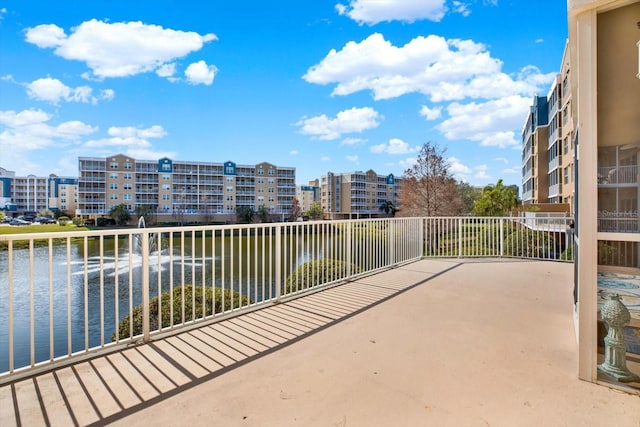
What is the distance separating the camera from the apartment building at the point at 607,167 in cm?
196

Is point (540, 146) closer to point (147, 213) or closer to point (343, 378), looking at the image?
point (343, 378)

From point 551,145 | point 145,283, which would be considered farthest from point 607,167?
point 551,145

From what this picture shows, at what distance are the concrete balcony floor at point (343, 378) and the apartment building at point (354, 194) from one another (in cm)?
6638

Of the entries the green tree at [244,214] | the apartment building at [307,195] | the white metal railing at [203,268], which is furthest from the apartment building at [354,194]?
the white metal railing at [203,268]

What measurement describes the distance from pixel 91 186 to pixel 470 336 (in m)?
63.5

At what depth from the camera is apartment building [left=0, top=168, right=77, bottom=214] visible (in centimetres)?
7662

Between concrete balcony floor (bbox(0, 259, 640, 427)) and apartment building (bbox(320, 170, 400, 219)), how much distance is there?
66.4 m

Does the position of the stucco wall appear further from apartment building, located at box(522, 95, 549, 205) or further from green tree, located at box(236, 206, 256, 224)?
green tree, located at box(236, 206, 256, 224)

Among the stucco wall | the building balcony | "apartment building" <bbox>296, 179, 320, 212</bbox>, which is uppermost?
"apartment building" <bbox>296, 179, 320, 212</bbox>

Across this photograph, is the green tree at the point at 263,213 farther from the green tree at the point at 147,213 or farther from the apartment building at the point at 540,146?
the apartment building at the point at 540,146

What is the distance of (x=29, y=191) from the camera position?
268 feet

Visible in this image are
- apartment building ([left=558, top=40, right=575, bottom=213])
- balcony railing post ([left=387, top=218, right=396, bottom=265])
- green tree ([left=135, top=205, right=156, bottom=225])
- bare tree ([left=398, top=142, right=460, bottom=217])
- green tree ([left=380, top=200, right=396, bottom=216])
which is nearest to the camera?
balcony railing post ([left=387, top=218, right=396, bottom=265])

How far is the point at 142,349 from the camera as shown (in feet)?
8.45

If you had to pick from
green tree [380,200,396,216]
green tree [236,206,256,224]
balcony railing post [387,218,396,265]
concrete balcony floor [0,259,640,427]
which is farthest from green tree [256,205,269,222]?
concrete balcony floor [0,259,640,427]
